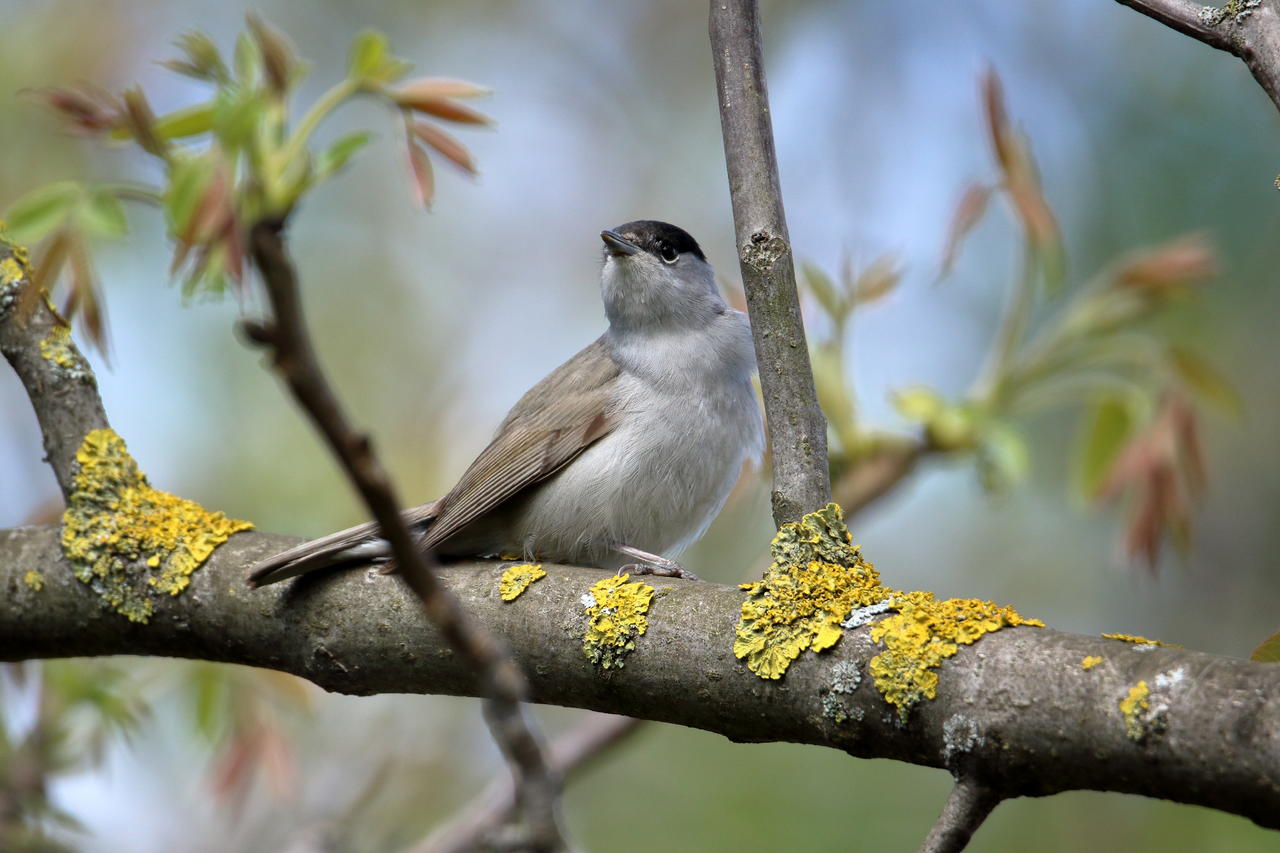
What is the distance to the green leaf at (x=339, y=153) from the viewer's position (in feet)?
7.41

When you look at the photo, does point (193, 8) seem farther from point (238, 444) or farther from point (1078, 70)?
point (1078, 70)

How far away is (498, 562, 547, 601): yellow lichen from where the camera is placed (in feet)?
8.87

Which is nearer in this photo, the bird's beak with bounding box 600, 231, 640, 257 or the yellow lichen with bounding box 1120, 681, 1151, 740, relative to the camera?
the yellow lichen with bounding box 1120, 681, 1151, 740

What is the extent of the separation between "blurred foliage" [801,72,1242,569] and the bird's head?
803 mm

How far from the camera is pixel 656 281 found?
16.5 ft

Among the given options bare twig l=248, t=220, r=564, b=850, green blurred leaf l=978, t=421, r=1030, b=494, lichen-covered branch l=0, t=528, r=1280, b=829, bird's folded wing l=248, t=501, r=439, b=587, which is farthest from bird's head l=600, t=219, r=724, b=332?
bare twig l=248, t=220, r=564, b=850

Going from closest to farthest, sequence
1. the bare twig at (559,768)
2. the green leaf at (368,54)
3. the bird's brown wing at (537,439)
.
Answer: the green leaf at (368,54)
the bare twig at (559,768)
the bird's brown wing at (537,439)

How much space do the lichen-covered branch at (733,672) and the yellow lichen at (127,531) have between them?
5cm

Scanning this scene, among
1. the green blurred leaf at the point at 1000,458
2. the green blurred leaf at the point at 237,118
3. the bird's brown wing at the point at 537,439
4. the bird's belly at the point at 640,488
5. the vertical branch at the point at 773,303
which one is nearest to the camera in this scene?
the green blurred leaf at the point at 237,118

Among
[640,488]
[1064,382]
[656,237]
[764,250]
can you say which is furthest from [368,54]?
[1064,382]

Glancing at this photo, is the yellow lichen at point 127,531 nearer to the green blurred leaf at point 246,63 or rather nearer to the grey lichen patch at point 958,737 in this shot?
the green blurred leaf at point 246,63

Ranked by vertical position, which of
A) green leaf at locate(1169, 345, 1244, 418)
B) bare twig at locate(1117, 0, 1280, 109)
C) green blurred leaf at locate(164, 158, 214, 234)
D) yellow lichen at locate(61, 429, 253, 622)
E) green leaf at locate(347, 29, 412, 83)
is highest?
green leaf at locate(347, 29, 412, 83)

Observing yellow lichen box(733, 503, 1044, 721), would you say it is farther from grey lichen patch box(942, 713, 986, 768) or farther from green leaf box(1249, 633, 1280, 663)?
green leaf box(1249, 633, 1280, 663)

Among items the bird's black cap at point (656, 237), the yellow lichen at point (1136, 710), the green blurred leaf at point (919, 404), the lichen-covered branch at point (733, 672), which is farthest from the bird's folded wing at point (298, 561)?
the bird's black cap at point (656, 237)
